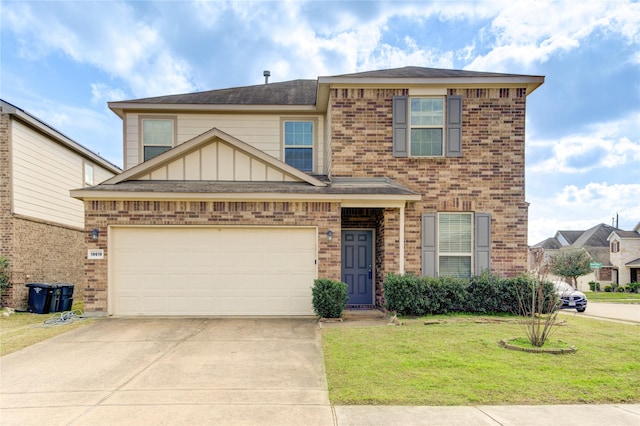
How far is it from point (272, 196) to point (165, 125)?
17.3ft

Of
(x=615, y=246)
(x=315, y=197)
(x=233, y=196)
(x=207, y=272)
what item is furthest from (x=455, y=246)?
(x=615, y=246)

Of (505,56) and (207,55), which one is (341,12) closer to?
(505,56)

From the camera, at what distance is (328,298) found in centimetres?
859

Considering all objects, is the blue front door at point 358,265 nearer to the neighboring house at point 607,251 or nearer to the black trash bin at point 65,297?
the black trash bin at point 65,297

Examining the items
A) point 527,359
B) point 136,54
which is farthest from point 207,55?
point 527,359

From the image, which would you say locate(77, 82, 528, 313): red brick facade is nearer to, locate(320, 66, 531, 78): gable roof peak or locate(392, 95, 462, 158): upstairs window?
locate(392, 95, 462, 158): upstairs window

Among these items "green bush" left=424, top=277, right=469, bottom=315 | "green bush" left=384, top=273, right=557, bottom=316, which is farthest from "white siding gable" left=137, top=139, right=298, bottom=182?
"green bush" left=424, top=277, right=469, bottom=315

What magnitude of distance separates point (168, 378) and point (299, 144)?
8362mm

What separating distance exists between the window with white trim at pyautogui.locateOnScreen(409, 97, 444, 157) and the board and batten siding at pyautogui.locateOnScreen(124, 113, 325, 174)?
9.55ft

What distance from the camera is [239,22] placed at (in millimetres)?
15172

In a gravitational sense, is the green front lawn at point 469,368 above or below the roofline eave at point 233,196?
below

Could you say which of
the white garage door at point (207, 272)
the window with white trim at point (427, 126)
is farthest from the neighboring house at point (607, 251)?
the white garage door at point (207, 272)

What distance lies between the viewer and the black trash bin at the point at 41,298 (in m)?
10.8

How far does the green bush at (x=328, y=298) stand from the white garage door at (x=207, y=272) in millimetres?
586
